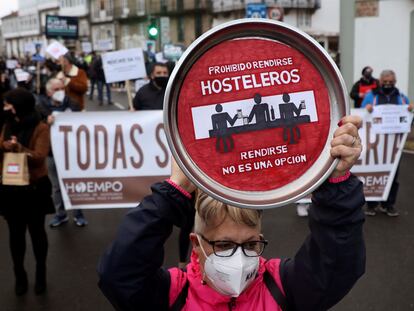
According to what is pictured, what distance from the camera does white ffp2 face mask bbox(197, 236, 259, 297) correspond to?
5.24 feet

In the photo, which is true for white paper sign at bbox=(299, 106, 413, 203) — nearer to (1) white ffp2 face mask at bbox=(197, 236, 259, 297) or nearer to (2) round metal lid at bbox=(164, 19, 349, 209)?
(1) white ffp2 face mask at bbox=(197, 236, 259, 297)

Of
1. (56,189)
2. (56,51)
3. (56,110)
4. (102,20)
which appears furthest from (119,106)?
(102,20)

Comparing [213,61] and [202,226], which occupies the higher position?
[213,61]

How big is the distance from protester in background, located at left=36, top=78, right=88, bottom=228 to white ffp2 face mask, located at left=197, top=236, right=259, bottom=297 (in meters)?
4.10

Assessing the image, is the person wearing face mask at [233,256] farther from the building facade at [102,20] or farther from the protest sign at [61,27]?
the building facade at [102,20]

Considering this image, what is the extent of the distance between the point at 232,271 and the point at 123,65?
5.75 metres

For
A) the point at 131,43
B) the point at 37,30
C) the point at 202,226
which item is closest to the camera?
the point at 202,226

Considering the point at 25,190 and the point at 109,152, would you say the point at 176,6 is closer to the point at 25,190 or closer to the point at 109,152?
the point at 109,152

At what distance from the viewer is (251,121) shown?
1.23 meters

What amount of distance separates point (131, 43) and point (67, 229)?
54.1m

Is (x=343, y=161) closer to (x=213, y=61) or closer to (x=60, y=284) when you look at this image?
(x=213, y=61)

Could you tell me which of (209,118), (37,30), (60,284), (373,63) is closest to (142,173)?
(60,284)

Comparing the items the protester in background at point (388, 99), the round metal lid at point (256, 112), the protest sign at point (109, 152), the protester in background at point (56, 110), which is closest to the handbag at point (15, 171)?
the protester in background at point (56, 110)

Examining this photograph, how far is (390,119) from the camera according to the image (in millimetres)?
5773
